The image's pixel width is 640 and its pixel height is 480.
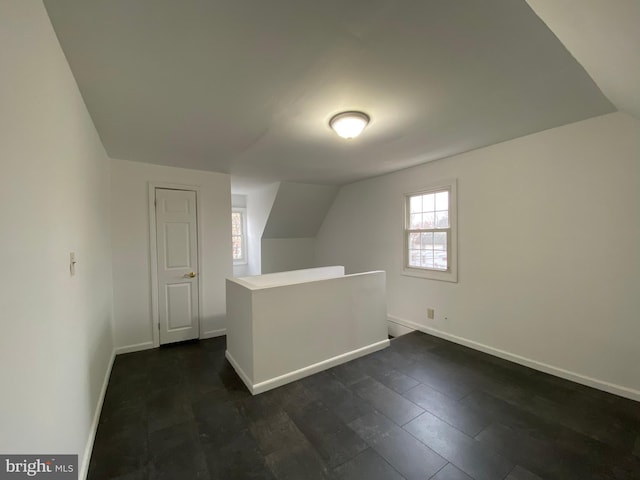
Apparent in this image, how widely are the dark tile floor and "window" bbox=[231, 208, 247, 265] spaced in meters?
3.42

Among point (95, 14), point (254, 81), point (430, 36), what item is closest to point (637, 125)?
point (430, 36)

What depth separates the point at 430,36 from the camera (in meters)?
1.27

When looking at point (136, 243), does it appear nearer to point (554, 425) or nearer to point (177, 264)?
point (177, 264)

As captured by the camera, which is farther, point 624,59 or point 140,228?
point 140,228

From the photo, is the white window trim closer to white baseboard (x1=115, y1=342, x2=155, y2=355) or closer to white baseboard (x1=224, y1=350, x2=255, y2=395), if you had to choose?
white baseboard (x1=115, y1=342, x2=155, y2=355)

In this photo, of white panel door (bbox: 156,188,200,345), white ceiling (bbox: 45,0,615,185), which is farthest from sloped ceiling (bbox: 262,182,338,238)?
white ceiling (bbox: 45,0,615,185)

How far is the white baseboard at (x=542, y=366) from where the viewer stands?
2.17m

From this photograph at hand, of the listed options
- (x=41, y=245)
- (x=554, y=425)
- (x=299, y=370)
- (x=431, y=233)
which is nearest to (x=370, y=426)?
(x=299, y=370)

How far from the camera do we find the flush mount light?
2018mm

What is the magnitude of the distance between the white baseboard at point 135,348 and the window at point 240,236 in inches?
112

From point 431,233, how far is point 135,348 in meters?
3.97

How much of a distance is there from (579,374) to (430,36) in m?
3.04

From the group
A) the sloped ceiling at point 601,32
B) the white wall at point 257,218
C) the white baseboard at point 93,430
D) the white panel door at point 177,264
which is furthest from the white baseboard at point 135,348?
the sloped ceiling at point 601,32

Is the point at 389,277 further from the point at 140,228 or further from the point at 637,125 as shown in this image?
the point at 140,228
